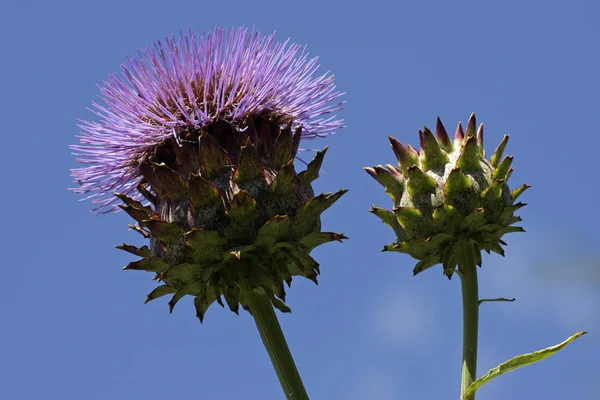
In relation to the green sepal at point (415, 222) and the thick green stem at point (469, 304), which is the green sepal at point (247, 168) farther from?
the thick green stem at point (469, 304)

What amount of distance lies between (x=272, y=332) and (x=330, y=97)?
1.00 metres

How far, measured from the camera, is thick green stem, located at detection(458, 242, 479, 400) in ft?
8.75

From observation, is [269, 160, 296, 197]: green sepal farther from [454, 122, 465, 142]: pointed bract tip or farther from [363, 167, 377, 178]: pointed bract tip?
[454, 122, 465, 142]: pointed bract tip

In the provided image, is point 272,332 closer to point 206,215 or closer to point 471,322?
point 206,215

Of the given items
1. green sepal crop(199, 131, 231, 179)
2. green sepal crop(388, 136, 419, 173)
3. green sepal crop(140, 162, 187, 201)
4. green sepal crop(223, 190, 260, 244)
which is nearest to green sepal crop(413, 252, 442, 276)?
green sepal crop(388, 136, 419, 173)

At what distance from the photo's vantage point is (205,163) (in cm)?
264

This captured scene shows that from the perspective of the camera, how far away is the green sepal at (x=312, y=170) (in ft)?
8.75

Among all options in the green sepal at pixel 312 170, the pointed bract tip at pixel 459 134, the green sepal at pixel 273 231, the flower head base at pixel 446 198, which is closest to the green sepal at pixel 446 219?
the flower head base at pixel 446 198

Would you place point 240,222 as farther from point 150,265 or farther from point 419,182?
point 419,182

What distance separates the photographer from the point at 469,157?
2738 mm

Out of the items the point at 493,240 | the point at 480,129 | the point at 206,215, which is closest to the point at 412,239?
the point at 493,240

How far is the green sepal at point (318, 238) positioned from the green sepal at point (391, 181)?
0.33m

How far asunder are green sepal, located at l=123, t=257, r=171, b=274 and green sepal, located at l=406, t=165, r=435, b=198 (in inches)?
36.1

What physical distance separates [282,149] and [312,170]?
5.2 inches
